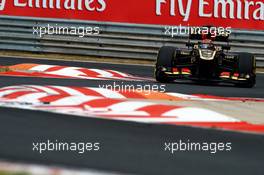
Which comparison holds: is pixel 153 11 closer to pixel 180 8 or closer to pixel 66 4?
pixel 180 8

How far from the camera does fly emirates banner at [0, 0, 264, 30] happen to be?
18.7 m

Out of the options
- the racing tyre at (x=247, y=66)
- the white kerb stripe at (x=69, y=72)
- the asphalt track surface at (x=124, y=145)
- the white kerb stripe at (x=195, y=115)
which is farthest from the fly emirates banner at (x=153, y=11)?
the asphalt track surface at (x=124, y=145)

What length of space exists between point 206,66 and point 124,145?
7.24 m

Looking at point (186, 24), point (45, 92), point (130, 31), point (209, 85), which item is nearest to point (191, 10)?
point (186, 24)

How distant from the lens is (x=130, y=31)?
19.0 metres

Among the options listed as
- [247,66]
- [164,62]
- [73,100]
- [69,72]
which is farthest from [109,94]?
[69,72]

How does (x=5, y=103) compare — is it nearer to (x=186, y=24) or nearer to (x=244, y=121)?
(x=244, y=121)

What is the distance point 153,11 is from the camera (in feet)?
62.2

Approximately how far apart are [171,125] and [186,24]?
36.2ft

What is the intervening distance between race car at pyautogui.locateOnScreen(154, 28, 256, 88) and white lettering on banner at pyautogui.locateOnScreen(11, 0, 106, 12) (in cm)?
543

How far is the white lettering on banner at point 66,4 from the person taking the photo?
1914 cm

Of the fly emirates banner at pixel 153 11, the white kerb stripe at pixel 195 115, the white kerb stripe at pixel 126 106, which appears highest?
the fly emirates banner at pixel 153 11

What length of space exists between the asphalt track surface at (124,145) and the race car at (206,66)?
567 cm

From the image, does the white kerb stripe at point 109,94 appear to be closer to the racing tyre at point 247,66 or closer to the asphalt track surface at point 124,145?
the asphalt track surface at point 124,145
